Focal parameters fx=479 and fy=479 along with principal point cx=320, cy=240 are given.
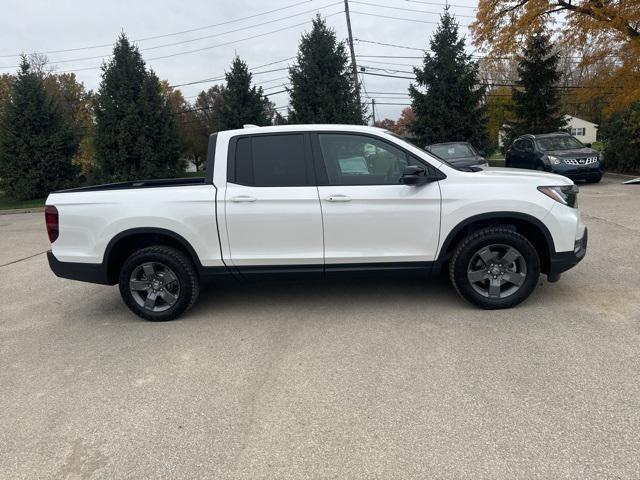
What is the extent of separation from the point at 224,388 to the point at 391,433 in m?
1.26

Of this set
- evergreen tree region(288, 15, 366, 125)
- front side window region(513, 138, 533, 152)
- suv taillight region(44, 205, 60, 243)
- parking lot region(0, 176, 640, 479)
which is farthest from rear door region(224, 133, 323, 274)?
A: evergreen tree region(288, 15, 366, 125)

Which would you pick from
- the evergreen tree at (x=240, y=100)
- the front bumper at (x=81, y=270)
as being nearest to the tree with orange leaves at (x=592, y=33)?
the evergreen tree at (x=240, y=100)

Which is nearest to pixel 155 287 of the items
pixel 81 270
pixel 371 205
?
pixel 81 270

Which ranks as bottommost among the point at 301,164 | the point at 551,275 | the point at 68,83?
the point at 551,275

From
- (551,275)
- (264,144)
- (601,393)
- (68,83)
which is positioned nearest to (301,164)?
(264,144)

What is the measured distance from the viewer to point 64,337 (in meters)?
→ 4.60

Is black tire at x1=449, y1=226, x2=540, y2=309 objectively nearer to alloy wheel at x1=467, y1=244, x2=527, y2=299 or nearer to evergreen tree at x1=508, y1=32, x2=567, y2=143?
alloy wheel at x1=467, y1=244, x2=527, y2=299

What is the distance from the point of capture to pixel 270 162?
4625mm

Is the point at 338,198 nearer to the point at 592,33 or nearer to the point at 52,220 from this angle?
the point at 52,220

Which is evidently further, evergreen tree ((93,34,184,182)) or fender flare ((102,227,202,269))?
evergreen tree ((93,34,184,182))

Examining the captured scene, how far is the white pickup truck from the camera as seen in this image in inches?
175

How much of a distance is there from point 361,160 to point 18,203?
67.3 feet

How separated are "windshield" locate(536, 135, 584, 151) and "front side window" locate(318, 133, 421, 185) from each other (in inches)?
475

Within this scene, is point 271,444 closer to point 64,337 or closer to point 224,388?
point 224,388
